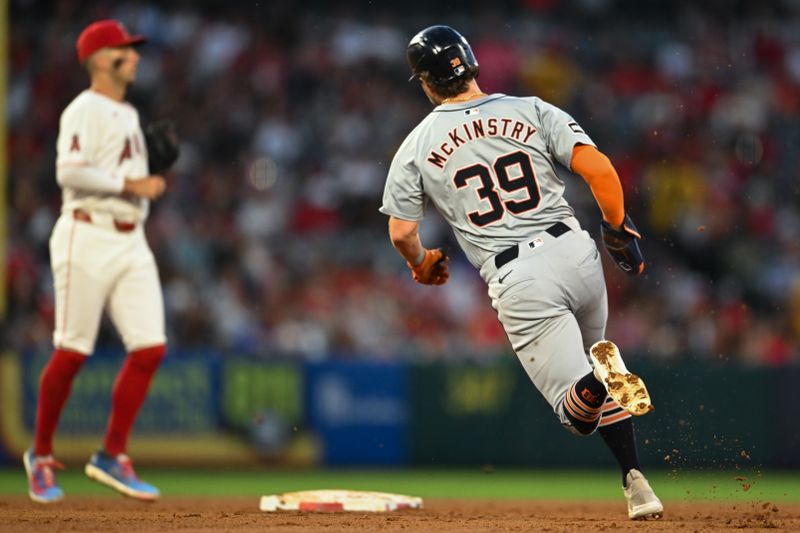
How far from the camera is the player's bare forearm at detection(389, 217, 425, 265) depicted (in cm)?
550

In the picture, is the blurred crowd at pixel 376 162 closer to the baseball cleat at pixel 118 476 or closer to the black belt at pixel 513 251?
the baseball cleat at pixel 118 476

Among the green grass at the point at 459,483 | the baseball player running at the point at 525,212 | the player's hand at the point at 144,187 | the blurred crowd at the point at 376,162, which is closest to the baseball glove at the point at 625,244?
the baseball player running at the point at 525,212

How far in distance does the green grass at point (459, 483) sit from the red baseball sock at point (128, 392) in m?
1.82

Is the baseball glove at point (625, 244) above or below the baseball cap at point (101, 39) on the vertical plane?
below

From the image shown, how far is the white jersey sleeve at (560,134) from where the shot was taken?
530 centimetres

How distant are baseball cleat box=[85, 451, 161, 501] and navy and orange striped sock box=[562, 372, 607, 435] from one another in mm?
2525

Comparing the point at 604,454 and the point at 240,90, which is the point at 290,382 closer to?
the point at 604,454

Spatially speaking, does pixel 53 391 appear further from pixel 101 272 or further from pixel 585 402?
pixel 585 402

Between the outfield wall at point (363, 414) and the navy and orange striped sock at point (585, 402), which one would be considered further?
the outfield wall at point (363, 414)

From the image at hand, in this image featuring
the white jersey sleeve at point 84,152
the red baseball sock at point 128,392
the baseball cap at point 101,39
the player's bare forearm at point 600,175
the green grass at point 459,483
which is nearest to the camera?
the player's bare forearm at point 600,175

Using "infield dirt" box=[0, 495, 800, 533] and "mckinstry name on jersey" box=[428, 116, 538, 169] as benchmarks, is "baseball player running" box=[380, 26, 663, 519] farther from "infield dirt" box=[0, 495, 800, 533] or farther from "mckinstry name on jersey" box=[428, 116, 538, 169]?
"infield dirt" box=[0, 495, 800, 533]

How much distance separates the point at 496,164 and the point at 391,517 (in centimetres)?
177

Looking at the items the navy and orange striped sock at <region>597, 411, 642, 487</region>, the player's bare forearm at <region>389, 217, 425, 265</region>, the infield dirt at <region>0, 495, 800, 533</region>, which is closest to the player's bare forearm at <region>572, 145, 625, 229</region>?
the player's bare forearm at <region>389, 217, 425, 265</region>

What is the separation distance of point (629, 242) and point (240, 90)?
30.9ft
